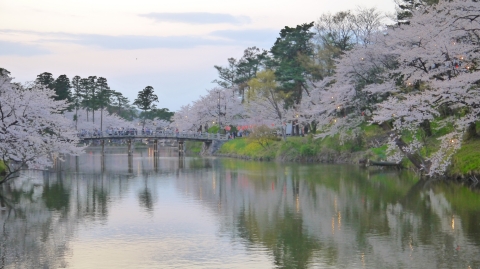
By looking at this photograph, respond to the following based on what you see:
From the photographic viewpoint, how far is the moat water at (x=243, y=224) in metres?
17.3

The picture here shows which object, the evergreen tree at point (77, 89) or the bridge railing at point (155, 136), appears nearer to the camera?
the bridge railing at point (155, 136)

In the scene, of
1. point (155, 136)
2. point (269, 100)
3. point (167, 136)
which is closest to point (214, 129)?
point (167, 136)

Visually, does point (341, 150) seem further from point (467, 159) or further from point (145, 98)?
point (145, 98)

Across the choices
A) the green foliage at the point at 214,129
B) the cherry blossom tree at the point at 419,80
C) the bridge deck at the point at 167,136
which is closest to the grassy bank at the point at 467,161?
the cherry blossom tree at the point at 419,80

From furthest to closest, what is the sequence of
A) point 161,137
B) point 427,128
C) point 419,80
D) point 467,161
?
point 161,137 → point 427,128 → point 419,80 → point 467,161

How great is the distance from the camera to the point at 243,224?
911 inches

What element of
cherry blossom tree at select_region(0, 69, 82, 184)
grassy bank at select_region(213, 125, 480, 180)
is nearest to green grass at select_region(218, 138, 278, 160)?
grassy bank at select_region(213, 125, 480, 180)

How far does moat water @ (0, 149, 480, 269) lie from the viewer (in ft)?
56.9

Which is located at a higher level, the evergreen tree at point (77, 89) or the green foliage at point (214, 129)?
the evergreen tree at point (77, 89)

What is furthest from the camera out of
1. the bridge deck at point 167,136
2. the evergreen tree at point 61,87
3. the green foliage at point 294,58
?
the evergreen tree at point 61,87

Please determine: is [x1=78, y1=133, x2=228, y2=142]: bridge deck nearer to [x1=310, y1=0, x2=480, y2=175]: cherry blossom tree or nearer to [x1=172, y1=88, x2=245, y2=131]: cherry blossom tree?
[x1=172, y1=88, x2=245, y2=131]: cherry blossom tree

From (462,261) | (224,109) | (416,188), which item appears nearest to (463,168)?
(416,188)

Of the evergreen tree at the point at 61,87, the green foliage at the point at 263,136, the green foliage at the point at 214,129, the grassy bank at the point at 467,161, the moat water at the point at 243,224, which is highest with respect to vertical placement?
the evergreen tree at the point at 61,87

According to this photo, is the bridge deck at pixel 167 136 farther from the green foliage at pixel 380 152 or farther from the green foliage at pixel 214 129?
the green foliage at pixel 380 152
